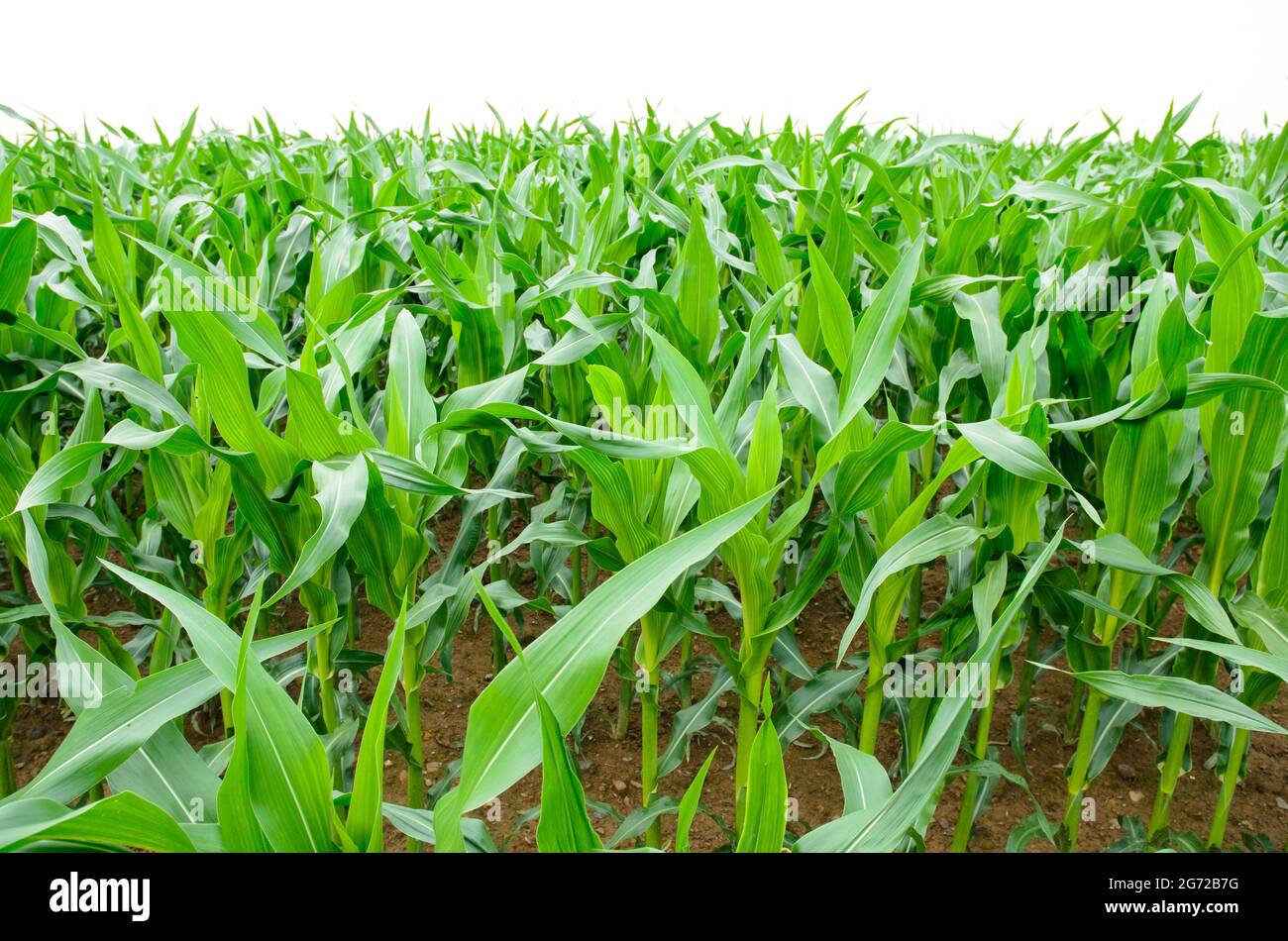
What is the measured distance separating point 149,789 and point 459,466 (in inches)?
22.3

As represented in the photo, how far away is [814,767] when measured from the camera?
5.75ft

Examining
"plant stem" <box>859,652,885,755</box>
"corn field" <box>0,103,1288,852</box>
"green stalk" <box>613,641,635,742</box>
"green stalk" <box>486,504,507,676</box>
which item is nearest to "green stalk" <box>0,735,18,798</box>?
"corn field" <box>0,103,1288,852</box>

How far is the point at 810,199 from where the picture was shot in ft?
6.52

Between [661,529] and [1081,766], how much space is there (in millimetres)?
821

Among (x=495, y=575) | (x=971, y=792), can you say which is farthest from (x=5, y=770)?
(x=971, y=792)

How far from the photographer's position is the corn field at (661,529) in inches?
29.4

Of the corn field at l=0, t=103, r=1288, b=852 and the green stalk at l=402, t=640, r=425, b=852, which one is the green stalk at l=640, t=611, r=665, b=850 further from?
the green stalk at l=402, t=640, r=425, b=852

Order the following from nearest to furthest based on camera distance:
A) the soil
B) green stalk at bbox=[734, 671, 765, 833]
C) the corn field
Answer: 1. the corn field
2. green stalk at bbox=[734, 671, 765, 833]
3. the soil

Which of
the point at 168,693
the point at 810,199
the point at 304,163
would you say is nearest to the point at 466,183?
the point at 810,199

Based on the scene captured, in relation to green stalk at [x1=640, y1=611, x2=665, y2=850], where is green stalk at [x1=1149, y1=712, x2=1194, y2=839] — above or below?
below

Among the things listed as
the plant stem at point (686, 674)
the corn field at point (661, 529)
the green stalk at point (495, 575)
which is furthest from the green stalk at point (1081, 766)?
the green stalk at point (495, 575)

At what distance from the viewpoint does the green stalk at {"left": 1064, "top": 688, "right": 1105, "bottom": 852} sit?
1356 mm
